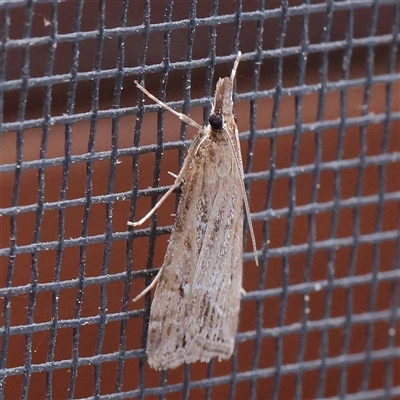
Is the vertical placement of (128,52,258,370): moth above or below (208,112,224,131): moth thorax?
below

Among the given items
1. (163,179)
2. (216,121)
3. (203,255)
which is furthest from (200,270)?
(163,179)

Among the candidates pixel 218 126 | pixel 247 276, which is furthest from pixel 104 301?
pixel 247 276

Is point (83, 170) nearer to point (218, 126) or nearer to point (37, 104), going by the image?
point (37, 104)

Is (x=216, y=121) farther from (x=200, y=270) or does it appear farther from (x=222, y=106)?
(x=200, y=270)

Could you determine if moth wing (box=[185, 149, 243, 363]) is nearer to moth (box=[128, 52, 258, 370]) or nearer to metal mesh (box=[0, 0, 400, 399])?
moth (box=[128, 52, 258, 370])

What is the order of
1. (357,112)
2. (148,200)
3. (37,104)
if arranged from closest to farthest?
1. (37,104)
2. (148,200)
3. (357,112)

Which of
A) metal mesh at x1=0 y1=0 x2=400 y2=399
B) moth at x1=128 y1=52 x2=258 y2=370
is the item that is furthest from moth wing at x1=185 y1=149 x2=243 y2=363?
metal mesh at x1=0 y1=0 x2=400 y2=399

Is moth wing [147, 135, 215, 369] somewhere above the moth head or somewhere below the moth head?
below

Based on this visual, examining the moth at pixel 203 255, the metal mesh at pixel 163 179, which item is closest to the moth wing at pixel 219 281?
the moth at pixel 203 255
